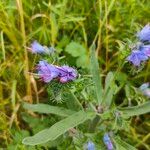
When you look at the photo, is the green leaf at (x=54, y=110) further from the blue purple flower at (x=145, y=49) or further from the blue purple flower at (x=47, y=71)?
the blue purple flower at (x=145, y=49)

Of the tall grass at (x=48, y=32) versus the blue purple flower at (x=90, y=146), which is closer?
the blue purple flower at (x=90, y=146)

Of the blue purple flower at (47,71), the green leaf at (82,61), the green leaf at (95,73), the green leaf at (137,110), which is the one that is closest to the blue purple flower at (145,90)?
the green leaf at (137,110)

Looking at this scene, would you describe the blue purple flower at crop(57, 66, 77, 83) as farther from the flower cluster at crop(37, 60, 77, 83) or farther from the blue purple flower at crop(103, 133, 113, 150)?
the blue purple flower at crop(103, 133, 113, 150)

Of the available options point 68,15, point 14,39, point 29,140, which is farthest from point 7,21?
point 29,140

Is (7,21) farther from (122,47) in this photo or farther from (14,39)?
(122,47)

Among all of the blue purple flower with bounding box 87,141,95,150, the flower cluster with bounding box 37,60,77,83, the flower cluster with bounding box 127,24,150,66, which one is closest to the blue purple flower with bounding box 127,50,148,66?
the flower cluster with bounding box 127,24,150,66

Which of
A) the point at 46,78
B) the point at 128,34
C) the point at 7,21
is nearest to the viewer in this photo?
the point at 46,78
